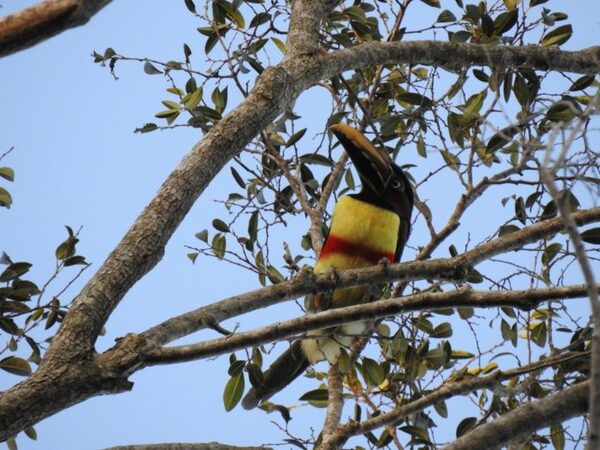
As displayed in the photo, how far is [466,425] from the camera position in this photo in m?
3.50

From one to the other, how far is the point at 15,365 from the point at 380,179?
7.18 feet

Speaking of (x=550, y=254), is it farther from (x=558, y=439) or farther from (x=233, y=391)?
(x=233, y=391)

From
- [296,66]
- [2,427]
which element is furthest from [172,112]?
[2,427]

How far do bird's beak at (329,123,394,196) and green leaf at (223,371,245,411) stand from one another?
4.64 feet

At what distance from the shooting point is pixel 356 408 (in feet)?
11.9

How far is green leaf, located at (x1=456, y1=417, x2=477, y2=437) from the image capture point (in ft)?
11.4

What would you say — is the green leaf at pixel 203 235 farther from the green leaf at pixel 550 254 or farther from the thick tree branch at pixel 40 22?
the thick tree branch at pixel 40 22

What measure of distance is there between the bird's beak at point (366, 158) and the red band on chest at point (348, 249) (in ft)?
1.17

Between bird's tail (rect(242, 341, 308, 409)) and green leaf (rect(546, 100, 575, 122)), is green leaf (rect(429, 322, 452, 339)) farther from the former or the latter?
green leaf (rect(546, 100, 575, 122))

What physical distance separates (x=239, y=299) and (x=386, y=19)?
263 cm

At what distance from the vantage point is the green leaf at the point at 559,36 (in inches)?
165

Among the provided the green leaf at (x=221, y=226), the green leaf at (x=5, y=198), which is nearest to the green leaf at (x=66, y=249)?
the green leaf at (x=5, y=198)

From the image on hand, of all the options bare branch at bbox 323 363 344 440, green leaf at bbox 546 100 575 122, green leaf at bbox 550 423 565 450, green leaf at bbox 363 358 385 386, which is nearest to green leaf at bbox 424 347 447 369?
green leaf at bbox 363 358 385 386

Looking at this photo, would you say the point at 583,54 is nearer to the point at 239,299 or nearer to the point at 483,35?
the point at 483,35
